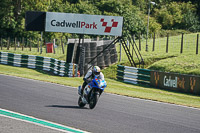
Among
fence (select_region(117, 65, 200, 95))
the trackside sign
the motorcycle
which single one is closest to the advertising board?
fence (select_region(117, 65, 200, 95))

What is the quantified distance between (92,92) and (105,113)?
959mm

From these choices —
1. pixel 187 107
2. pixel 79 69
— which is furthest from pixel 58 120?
pixel 79 69

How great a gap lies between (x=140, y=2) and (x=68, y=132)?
7322cm

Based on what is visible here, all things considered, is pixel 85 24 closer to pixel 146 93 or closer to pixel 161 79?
pixel 161 79

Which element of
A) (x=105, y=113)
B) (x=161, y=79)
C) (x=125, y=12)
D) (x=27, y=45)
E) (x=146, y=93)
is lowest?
(x=146, y=93)

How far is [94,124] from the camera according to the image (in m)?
9.72

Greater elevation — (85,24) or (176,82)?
(85,24)

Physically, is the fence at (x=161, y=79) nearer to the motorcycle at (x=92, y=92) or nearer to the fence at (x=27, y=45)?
the motorcycle at (x=92, y=92)

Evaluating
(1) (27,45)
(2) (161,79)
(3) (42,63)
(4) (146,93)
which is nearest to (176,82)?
(2) (161,79)

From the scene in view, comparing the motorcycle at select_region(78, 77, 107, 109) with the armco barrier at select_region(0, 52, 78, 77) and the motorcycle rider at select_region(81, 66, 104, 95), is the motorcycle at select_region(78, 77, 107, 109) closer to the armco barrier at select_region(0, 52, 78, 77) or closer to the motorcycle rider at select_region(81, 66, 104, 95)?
the motorcycle rider at select_region(81, 66, 104, 95)

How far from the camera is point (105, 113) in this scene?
11.6 m

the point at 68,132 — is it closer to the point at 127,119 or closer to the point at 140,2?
the point at 127,119

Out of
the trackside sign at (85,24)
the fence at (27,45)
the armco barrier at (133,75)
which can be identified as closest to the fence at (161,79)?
the armco barrier at (133,75)

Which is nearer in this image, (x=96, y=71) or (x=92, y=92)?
(x=96, y=71)
